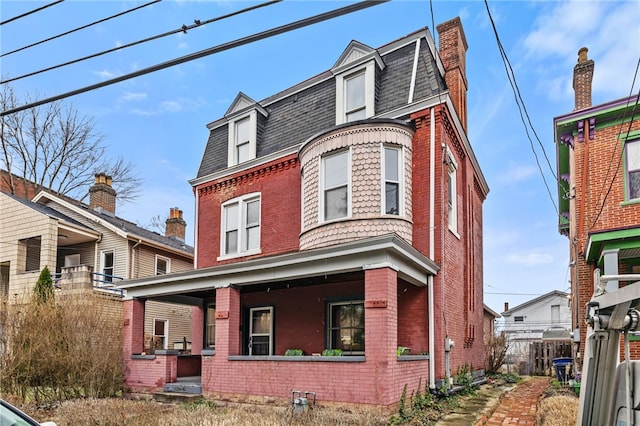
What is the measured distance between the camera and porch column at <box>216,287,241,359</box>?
1189cm

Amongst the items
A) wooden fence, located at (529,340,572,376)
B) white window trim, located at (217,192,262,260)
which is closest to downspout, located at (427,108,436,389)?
white window trim, located at (217,192,262,260)

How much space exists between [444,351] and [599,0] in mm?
7756

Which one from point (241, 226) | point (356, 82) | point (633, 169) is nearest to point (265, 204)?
Result: point (241, 226)

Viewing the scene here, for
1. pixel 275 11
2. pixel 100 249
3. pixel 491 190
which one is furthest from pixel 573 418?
pixel 100 249

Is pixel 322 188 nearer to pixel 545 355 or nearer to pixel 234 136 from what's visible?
pixel 234 136

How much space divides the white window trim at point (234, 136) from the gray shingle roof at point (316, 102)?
0.62 ft

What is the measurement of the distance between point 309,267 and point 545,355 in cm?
1715

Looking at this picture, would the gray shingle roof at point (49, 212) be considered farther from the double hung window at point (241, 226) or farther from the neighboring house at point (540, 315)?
the neighboring house at point (540, 315)

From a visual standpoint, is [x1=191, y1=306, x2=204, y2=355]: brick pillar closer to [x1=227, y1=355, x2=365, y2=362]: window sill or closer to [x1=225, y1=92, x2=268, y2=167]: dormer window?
[x1=225, y1=92, x2=268, y2=167]: dormer window

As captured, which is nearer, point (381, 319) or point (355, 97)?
point (381, 319)

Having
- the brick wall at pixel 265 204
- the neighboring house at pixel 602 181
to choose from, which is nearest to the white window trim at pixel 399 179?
the brick wall at pixel 265 204

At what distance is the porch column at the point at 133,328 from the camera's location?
46.0 ft

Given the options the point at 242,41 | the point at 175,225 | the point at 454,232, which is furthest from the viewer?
the point at 175,225

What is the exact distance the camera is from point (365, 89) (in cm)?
1409
